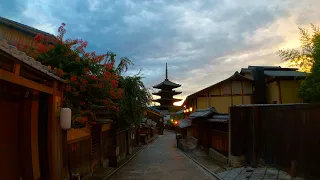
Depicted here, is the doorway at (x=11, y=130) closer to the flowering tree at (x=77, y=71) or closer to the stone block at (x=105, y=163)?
the flowering tree at (x=77, y=71)

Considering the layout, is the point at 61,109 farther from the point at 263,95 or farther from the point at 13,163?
the point at 263,95

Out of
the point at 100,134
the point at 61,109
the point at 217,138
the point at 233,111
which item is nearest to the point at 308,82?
the point at 233,111

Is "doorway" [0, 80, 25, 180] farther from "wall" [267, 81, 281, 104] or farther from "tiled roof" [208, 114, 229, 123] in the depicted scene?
"wall" [267, 81, 281, 104]

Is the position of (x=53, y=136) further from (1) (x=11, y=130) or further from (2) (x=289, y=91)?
(2) (x=289, y=91)

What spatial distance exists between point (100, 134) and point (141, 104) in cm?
403

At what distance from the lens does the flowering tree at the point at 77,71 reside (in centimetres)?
1004

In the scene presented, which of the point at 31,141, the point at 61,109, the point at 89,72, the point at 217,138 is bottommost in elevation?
the point at 217,138

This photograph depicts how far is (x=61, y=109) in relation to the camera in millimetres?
8453

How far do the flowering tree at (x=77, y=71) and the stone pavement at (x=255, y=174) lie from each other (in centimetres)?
627

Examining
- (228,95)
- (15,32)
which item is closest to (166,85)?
(228,95)

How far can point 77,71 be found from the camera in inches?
406

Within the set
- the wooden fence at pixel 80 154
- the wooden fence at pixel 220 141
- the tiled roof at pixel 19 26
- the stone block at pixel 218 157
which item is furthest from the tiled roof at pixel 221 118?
the tiled roof at pixel 19 26

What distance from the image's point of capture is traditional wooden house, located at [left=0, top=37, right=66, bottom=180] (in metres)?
5.99

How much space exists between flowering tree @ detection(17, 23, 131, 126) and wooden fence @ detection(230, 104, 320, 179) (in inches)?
274
